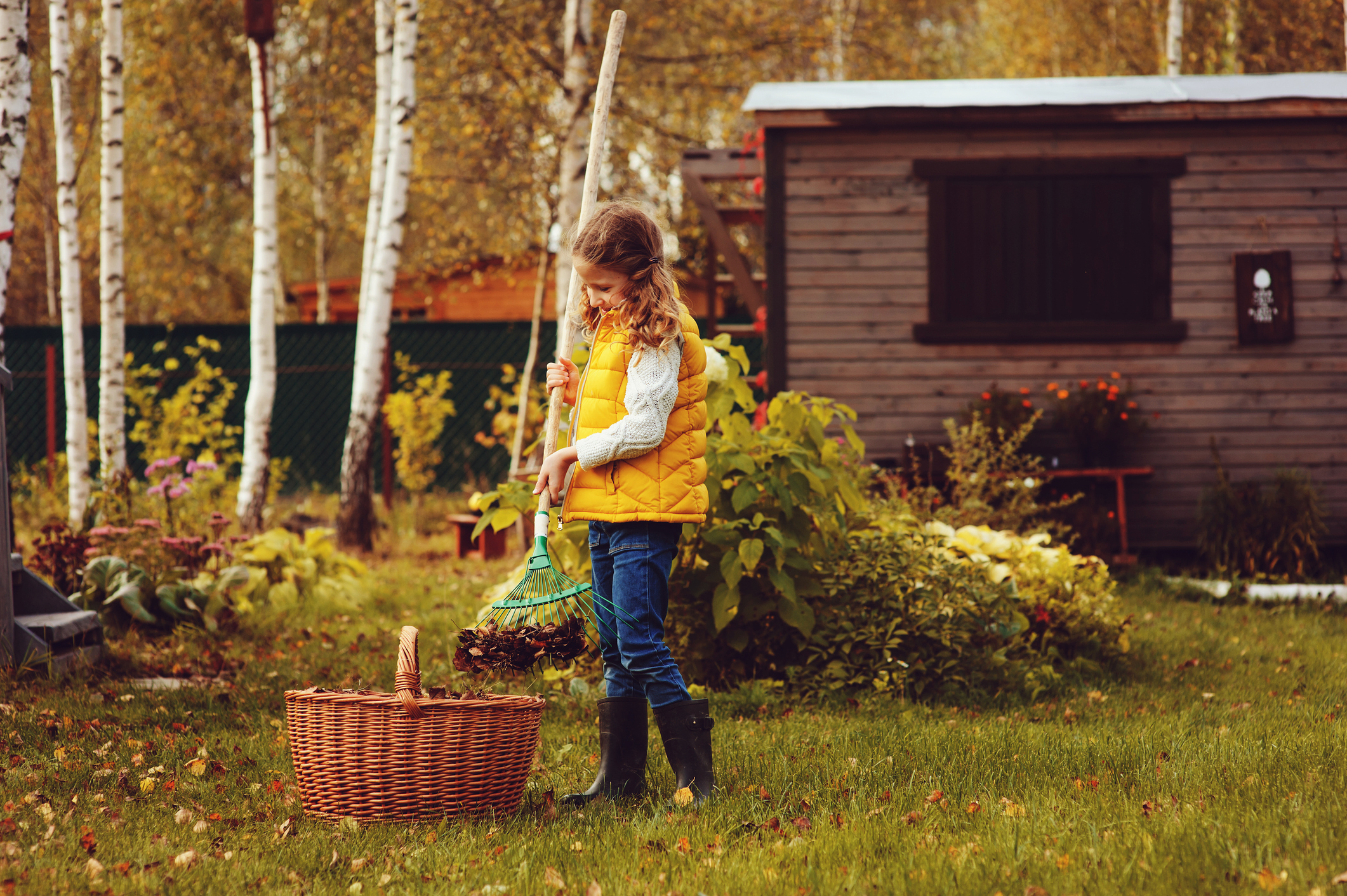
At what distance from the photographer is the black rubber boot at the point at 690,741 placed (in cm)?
314

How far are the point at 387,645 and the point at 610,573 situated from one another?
2659mm

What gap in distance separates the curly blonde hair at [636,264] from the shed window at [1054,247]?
17.3 ft

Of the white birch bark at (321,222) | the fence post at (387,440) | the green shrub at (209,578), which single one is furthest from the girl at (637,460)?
the white birch bark at (321,222)

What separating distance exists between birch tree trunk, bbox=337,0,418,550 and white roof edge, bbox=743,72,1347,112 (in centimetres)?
248

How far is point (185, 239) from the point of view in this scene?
18625mm

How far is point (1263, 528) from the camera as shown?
7590 millimetres

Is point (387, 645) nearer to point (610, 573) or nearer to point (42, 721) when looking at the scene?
point (42, 721)

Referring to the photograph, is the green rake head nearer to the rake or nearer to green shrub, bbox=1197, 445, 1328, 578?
the rake

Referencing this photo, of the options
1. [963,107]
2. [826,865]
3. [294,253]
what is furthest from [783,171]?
[294,253]

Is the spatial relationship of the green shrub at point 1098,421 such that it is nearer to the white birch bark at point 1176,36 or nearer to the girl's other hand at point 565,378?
the girl's other hand at point 565,378

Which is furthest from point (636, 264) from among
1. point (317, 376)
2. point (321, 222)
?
point (321, 222)

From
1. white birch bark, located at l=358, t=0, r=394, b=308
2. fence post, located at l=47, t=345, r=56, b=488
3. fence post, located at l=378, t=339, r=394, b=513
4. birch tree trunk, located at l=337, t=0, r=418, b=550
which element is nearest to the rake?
birch tree trunk, located at l=337, t=0, r=418, b=550

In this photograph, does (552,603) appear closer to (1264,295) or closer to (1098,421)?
(1098,421)

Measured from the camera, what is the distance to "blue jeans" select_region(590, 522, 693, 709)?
3086 millimetres
